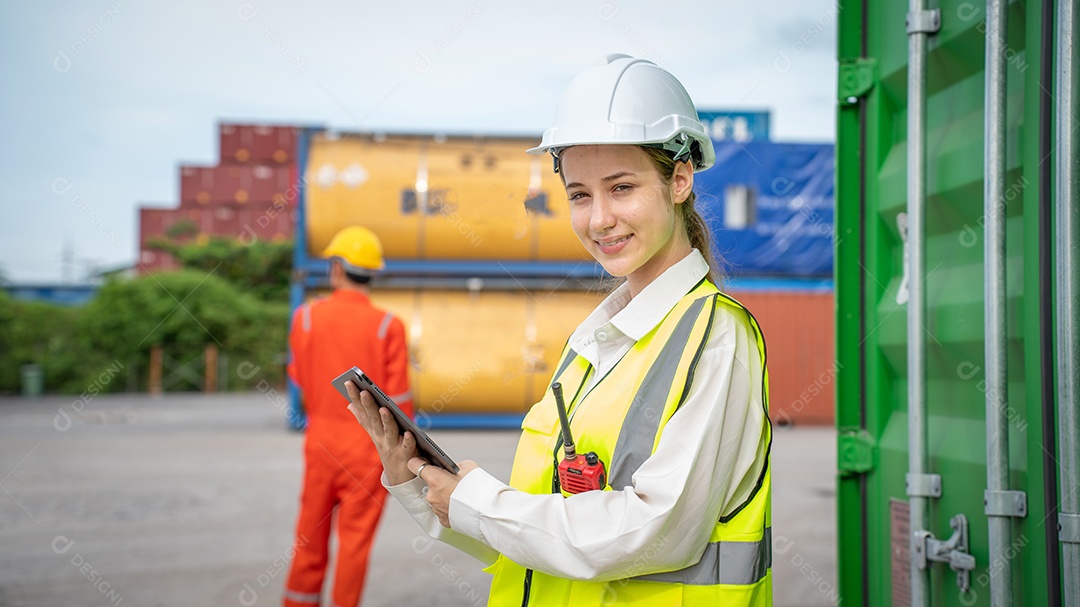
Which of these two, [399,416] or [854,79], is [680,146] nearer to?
[399,416]

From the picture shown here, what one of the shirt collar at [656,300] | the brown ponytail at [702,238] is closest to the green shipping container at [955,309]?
the brown ponytail at [702,238]

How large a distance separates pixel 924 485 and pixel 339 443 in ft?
9.91

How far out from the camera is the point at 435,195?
40.8 ft

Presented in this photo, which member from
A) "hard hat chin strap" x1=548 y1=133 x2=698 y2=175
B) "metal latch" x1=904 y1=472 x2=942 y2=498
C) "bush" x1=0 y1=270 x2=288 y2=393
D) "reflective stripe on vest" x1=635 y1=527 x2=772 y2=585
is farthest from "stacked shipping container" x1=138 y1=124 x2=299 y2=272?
"reflective stripe on vest" x1=635 y1=527 x2=772 y2=585

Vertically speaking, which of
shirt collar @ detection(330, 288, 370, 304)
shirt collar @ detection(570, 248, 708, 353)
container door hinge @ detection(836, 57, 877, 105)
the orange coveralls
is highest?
container door hinge @ detection(836, 57, 877, 105)

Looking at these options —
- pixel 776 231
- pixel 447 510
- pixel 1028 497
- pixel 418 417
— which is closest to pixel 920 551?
pixel 1028 497

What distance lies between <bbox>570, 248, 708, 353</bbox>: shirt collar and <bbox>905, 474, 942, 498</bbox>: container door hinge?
2.82ft

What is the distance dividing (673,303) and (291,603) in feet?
10.7

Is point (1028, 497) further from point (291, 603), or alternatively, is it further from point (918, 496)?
point (291, 603)

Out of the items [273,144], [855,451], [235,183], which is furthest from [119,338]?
[273,144]

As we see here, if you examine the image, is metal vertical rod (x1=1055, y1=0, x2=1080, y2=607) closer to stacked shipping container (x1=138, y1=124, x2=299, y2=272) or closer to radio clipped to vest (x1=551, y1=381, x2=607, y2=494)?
radio clipped to vest (x1=551, y1=381, x2=607, y2=494)

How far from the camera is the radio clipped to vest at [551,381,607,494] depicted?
1603mm

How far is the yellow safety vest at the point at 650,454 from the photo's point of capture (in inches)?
62.6

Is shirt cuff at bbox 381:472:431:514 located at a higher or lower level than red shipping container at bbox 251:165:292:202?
lower
